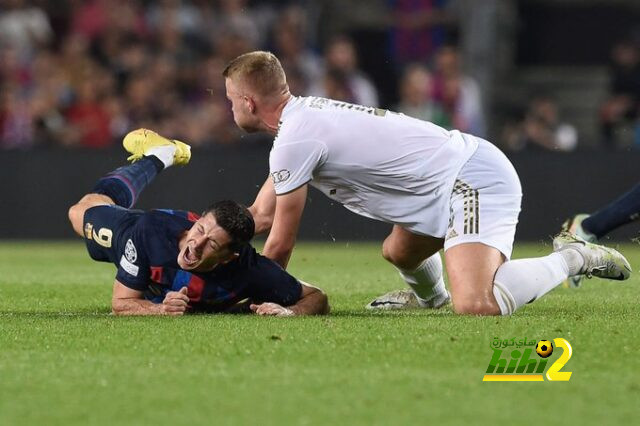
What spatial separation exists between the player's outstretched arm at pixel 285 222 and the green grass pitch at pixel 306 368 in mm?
405

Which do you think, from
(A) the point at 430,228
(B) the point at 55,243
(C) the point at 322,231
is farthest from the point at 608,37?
(A) the point at 430,228

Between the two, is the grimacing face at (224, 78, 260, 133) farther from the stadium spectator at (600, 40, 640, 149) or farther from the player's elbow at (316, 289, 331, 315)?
the stadium spectator at (600, 40, 640, 149)

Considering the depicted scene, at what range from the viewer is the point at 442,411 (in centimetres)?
460

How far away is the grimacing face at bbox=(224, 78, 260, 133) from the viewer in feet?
24.0

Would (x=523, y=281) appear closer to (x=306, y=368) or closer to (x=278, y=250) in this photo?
(x=278, y=250)

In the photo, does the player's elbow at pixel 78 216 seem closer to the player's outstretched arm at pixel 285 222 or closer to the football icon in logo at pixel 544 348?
the player's outstretched arm at pixel 285 222

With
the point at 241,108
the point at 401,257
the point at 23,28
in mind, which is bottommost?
the point at 23,28

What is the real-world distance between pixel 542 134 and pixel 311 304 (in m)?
9.34

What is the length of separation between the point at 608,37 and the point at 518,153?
5.10 m

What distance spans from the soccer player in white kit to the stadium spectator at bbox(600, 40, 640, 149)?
9.13 metres

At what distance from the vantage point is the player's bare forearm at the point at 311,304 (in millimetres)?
7410

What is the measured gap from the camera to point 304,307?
24.4ft

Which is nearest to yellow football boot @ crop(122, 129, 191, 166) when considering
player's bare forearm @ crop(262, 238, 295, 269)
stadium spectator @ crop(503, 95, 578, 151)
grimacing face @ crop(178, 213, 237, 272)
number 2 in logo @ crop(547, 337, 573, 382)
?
player's bare forearm @ crop(262, 238, 295, 269)

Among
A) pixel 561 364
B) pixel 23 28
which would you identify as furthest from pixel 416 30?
pixel 561 364
